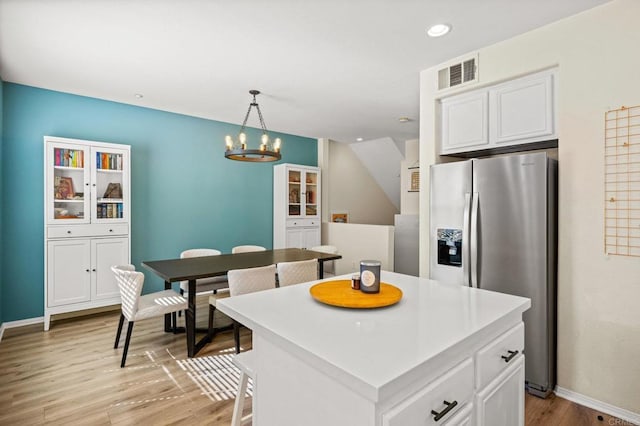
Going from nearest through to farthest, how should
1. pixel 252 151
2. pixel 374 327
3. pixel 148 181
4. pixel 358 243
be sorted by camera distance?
1. pixel 374 327
2. pixel 252 151
3. pixel 148 181
4. pixel 358 243

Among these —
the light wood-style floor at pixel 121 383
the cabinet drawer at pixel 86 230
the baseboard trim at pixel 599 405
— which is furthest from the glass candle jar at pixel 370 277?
the cabinet drawer at pixel 86 230

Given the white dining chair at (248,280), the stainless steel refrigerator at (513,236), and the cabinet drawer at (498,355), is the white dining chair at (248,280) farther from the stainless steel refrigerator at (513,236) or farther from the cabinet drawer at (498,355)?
the cabinet drawer at (498,355)

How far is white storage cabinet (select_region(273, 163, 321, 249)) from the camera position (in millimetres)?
5539

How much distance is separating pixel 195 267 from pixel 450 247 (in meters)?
2.28

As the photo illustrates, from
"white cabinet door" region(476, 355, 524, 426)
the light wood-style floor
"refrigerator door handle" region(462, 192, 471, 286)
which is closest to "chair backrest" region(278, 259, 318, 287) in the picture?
the light wood-style floor

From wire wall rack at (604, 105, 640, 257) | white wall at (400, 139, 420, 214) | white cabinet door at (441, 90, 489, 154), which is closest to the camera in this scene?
wire wall rack at (604, 105, 640, 257)

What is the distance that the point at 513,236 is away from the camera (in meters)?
2.37

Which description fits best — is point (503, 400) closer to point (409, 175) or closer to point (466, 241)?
point (466, 241)

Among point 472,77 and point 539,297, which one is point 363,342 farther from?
point 472,77

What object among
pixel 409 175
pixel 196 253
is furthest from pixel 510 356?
pixel 409 175

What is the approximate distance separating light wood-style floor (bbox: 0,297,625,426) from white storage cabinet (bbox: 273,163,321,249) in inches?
93.9

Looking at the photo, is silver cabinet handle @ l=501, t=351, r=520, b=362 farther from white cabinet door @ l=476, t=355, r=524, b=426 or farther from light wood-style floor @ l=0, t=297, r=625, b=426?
light wood-style floor @ l=0, t=297, r=625, b=426

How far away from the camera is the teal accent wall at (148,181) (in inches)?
142

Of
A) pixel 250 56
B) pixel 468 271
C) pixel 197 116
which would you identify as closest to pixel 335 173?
pixel 197 116
